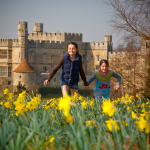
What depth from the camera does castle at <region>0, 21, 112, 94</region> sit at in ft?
104

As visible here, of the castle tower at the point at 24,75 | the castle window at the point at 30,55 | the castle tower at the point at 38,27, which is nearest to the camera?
the castle tower at the point at 24,75

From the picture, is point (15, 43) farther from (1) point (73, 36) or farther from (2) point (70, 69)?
(2) point (70, 69)

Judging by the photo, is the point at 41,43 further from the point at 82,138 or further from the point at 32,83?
the point at 82,138

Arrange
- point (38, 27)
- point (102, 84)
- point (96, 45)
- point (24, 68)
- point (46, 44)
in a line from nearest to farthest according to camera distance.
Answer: point (102, 84) → point (24, 68) → point (46, 44) → point (96, 45) → point (38, 27)

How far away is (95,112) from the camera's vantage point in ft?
11.3

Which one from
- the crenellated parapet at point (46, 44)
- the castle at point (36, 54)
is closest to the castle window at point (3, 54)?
the castle at point (36, 54)

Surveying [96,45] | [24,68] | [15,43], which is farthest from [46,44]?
[96,45]

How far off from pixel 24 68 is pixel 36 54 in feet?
11.6

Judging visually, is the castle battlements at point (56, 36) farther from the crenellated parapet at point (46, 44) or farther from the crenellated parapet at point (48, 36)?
the crenellated parapet at point (46, 44)

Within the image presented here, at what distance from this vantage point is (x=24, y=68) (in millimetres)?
31453

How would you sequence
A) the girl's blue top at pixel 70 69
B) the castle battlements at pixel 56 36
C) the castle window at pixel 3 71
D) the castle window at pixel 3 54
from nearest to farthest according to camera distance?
1. the girl's blue top at pixel 70 69
2. the castle window at pixel 3 71
3. the castle window at pixel 3 54
4. the castle battlements at pixel 56 36

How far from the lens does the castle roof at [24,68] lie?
31200 mm

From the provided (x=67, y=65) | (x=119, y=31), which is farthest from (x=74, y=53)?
(x=119, y=31)

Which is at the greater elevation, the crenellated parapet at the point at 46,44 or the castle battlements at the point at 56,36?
the castle battlements at the point at 56,36
